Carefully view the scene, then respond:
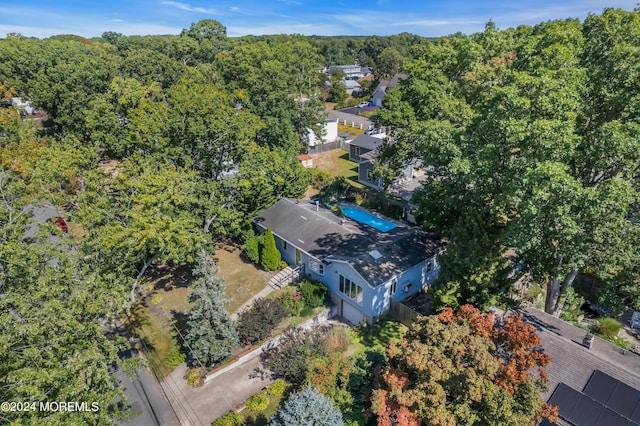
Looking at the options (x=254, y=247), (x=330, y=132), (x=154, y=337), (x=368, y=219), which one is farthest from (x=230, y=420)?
(x=330, y=132)

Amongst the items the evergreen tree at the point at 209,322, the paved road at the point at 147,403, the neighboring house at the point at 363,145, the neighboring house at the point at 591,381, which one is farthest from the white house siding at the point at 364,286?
the neighboring house at the point at 363,145

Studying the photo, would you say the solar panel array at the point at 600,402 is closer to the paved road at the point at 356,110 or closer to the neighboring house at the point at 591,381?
the neighboring house at the point at 591,381

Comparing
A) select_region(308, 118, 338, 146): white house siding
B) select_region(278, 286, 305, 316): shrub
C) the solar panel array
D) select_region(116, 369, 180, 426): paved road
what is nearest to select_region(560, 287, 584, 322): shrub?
the solar panel array

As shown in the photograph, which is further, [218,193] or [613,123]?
[218,193]

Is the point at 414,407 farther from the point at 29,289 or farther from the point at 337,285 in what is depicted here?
the point at 29,289

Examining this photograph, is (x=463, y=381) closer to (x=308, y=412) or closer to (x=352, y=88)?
(x=308, y=412)

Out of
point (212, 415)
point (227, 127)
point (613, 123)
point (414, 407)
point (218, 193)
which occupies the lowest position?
point (212, 415)

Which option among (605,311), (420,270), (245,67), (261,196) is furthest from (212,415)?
(245,67)
